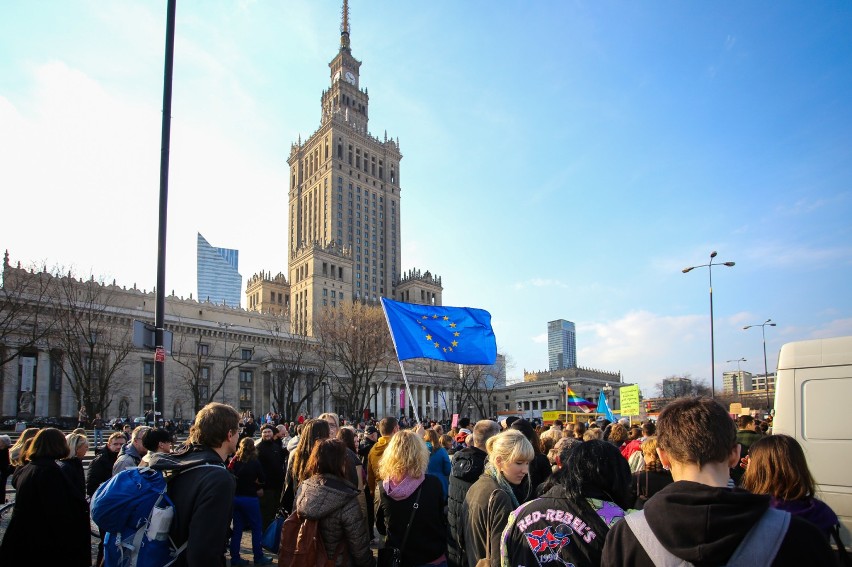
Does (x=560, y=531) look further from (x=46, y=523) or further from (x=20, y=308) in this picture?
(x=20, y=308)

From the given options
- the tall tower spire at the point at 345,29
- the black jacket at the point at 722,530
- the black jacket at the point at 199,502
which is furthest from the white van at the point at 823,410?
the tall tower spire at the point at 345,29

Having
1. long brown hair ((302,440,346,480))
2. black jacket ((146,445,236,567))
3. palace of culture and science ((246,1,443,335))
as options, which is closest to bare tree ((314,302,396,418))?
long brown hair ((302,440,346,480))

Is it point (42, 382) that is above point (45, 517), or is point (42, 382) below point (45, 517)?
below

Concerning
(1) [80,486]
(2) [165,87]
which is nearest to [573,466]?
(1) [80,486]

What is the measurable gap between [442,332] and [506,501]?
8083mm

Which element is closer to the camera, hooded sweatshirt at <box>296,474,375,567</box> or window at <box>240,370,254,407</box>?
hooded sweatshirt at <box>296,474,375,567</box>

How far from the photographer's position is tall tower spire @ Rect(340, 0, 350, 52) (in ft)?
434

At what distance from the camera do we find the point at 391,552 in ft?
16.4

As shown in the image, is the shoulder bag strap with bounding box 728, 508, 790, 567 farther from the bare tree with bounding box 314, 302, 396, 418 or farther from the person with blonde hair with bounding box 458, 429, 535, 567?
the bare tree with bounding box 314, 302, 396, 418

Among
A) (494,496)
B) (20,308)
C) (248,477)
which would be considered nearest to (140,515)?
(494,496)

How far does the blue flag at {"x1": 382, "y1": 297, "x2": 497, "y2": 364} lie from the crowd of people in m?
5.10

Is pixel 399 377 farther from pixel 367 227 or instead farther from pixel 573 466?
pixel 573 466

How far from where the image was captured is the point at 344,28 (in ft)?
440

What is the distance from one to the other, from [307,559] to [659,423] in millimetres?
3159
